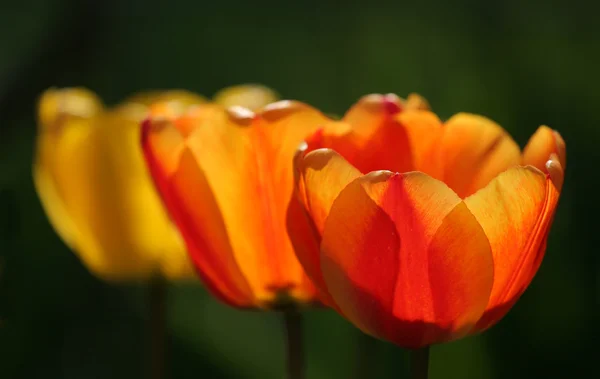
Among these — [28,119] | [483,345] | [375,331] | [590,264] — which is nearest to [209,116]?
[375,331]

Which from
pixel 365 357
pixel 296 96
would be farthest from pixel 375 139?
pixel 296 96

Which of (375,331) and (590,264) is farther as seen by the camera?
(590,264)

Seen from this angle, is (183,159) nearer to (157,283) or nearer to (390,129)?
(390,129)

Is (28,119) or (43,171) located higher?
(43,171)

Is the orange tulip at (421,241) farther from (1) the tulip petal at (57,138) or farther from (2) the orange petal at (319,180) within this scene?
(1) the tulip petal at (57,138)

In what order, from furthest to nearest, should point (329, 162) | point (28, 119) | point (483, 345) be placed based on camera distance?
point (28, 119) < point (483, 345) < point (329, 162)

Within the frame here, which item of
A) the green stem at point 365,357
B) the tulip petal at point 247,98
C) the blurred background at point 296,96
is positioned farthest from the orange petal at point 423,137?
the blurred background at point 296,96

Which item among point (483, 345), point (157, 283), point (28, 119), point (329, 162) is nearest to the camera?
point (329, 162)

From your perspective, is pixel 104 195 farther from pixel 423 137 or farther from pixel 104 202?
pixel 423 137

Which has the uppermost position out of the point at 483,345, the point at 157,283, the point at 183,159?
the point at 183,159
